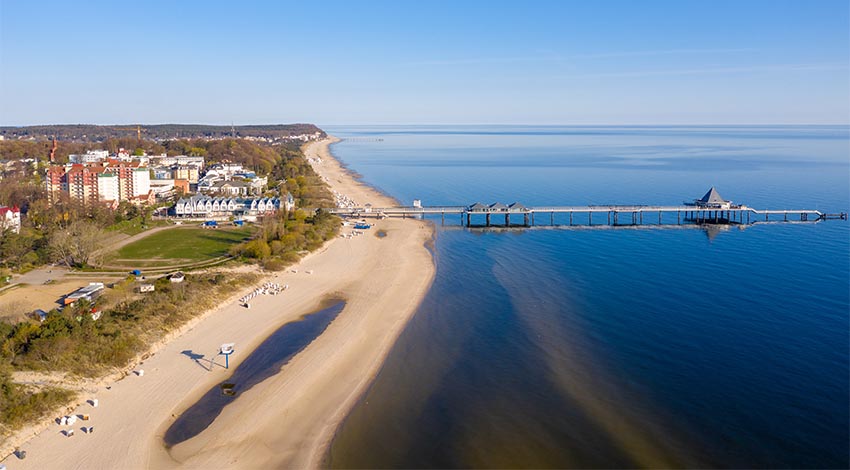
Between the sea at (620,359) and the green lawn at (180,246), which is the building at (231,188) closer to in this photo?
the green lawn at (180,246)

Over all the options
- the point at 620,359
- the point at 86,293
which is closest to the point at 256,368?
the point at 86,293

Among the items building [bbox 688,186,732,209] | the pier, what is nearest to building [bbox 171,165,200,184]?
the pier

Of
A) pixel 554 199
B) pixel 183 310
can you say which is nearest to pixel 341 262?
pixel 183 310

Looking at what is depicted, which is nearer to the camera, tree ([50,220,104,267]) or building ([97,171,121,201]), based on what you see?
tree ([50,220,104,267])

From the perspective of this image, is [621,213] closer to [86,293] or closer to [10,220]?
[86,293]

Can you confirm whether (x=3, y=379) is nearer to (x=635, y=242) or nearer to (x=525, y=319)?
(x=525, y=319)

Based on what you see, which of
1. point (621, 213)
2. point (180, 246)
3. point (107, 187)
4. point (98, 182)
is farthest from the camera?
point (621, 213)

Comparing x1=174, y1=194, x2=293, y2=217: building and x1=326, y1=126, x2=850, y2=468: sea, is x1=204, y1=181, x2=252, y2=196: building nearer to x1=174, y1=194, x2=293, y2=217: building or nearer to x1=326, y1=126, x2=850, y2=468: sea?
A: x1=174, y1=194, x2=293, y2=217: building
